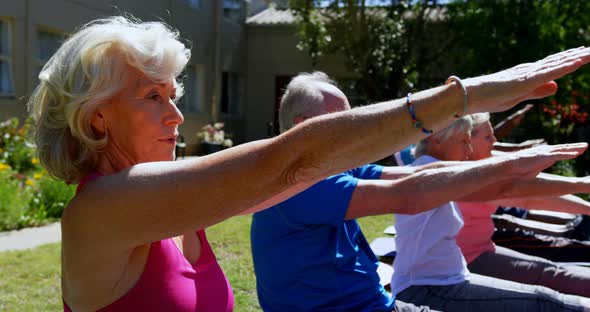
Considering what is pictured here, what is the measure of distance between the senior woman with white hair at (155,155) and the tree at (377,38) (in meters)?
13.3

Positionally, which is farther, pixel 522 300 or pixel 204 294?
pixel 522 300

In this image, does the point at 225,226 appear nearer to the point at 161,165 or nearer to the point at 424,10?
the point at 161,165

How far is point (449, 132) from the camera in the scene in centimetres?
343

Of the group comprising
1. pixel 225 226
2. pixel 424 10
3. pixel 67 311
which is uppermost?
pixel 424 10

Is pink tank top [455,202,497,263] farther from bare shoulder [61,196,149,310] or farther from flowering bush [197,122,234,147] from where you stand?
flowering bush [197,122,234,147]

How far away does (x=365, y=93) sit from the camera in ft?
50.7

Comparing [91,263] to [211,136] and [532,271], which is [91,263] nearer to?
[532,271]

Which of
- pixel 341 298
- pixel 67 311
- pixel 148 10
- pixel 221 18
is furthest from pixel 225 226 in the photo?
pixel 221 18

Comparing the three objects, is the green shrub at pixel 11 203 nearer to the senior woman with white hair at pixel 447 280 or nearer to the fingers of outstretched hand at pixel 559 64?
the senior woman with white hair at pixel 447 280

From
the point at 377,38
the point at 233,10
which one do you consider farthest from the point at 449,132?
the point at 233,10

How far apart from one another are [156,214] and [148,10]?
1.91 meters

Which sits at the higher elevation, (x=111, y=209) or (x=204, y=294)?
(x=111, y=209)

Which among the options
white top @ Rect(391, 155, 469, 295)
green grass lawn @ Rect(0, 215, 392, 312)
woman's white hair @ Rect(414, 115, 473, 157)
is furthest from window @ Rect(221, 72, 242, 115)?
white top @ Rect(391, 155, 469, 295)

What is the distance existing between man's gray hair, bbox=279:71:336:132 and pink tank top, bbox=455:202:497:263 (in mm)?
1517
